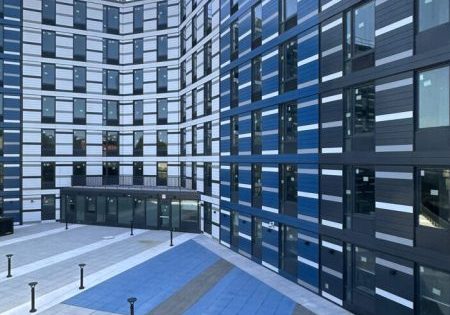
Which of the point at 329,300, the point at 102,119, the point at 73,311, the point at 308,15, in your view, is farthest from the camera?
the point at 102,119

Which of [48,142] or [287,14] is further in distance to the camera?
[48,142]

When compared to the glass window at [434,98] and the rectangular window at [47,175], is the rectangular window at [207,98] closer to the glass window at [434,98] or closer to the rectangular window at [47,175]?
the rectangular window at [47,175]

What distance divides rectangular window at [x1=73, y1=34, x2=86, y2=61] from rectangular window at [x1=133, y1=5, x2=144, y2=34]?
4479 mm

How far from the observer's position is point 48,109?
30281mm

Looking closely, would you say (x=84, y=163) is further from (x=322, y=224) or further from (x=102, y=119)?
(x=322, y=224)

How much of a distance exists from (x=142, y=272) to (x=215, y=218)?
7.53m

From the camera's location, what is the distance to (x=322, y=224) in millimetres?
14344

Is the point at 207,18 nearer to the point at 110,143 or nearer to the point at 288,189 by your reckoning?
the point at 110,143

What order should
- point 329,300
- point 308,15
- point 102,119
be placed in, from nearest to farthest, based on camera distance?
1. point 329,300
2. point 308,15
3. point 102,119

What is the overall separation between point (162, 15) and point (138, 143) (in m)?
11.2

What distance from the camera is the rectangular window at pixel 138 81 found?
3212cm

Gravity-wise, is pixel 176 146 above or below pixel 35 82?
below

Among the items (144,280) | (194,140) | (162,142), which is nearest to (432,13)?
(144,280)

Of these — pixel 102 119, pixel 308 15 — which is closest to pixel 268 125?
pixel 308 15
